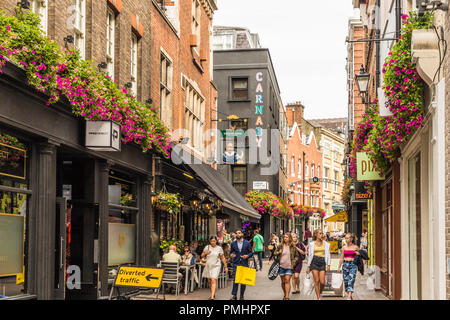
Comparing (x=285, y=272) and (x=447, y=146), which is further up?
(x=447, y=146)

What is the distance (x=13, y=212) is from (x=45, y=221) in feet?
2.87

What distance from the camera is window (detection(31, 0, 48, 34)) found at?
10.9m

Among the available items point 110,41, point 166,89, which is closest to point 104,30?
point 110,41

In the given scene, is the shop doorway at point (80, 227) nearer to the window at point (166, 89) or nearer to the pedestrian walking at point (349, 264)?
the window at point (166, 89)

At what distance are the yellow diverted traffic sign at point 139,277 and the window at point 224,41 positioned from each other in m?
40.5

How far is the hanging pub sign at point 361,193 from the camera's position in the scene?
80.4 feet

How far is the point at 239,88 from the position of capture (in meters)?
43.5

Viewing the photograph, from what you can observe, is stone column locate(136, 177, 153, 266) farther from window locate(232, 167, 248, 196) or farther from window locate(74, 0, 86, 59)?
window locate(232, 167, 248, 196)

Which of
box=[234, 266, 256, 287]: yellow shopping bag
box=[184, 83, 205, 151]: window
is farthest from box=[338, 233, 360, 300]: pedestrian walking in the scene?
box=[184, 83, 205, 151]: window

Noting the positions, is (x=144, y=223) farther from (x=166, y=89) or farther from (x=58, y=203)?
(x=58, y=203)

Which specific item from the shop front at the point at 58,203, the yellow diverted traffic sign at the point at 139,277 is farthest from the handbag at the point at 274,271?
the yellow diverted traffic sign at the point at 139,277

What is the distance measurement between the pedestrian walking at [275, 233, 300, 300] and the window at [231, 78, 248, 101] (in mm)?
27191

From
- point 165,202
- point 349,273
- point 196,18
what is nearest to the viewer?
point 349,273
